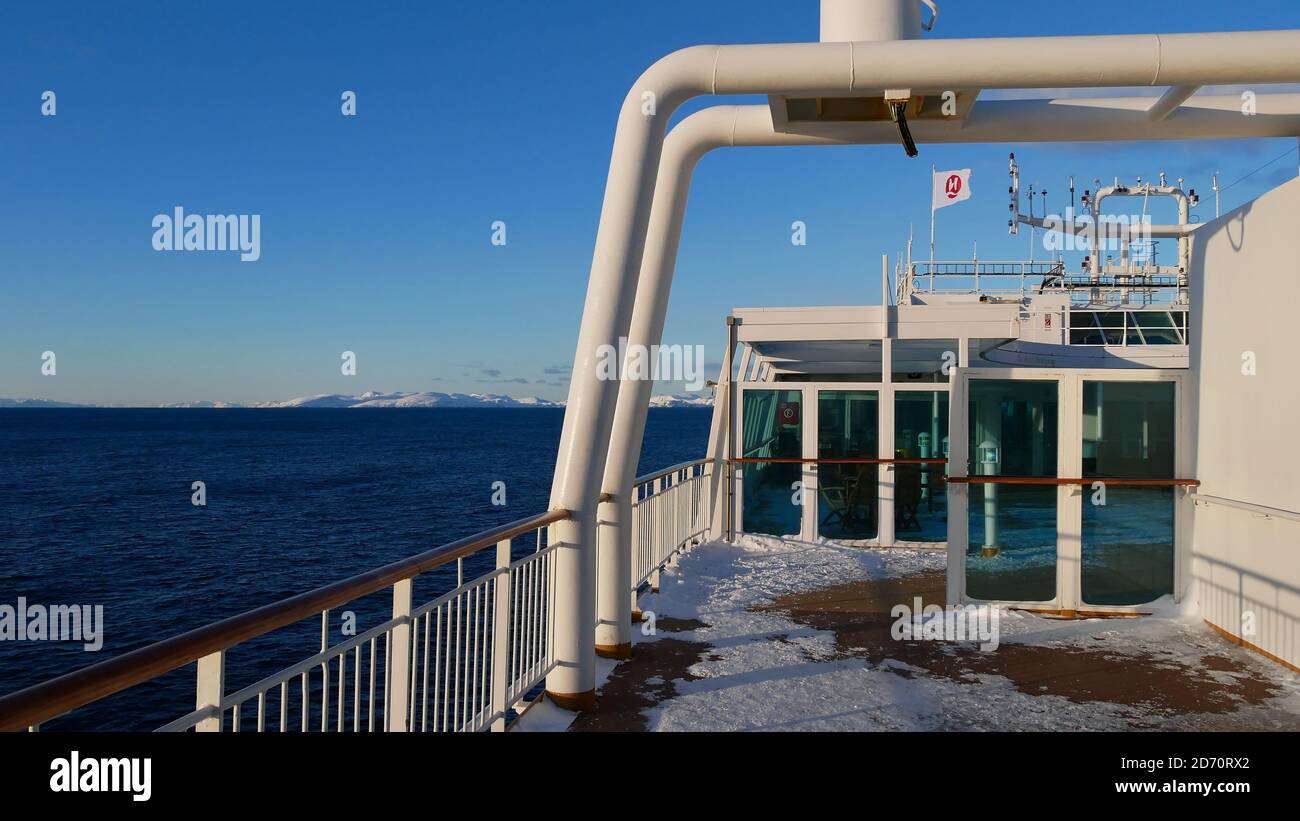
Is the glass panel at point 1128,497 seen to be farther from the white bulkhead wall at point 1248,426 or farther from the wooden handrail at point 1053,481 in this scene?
the white bulkhead wall at point 1248,426

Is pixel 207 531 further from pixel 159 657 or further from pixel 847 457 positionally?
pixel 159 657

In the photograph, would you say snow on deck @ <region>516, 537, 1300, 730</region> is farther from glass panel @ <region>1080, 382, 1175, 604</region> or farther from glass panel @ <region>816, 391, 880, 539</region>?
glass panel @ <region>816, 391, 880, 539</region>

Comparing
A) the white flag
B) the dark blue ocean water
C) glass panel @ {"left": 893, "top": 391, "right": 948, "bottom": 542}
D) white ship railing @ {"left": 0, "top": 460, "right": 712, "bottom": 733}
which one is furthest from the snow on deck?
the dark blue ocean water

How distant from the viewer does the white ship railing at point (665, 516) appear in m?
7.16

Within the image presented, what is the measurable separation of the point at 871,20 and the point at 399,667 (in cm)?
425

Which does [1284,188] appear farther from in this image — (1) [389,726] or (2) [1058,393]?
(1) [389,726]

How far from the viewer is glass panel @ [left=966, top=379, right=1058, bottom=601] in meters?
7.15

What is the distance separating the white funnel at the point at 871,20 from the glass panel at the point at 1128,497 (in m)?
A: 3.52

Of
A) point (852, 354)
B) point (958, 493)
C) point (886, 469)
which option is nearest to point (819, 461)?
point (886, 469)

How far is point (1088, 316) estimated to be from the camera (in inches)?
1124

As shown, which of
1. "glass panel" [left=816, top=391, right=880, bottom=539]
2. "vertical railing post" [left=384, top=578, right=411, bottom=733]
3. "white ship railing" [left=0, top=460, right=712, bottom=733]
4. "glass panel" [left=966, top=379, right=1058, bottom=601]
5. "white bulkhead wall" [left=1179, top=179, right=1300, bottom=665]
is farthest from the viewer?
"glass panel" [left=816, top=391, right=880, bottom=539]

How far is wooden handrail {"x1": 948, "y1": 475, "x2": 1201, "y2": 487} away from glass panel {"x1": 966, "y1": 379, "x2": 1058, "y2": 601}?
66mm

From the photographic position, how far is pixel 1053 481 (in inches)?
276

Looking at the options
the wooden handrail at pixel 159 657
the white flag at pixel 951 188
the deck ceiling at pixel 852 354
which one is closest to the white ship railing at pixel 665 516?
the deck ceiling at pixel 852 354
